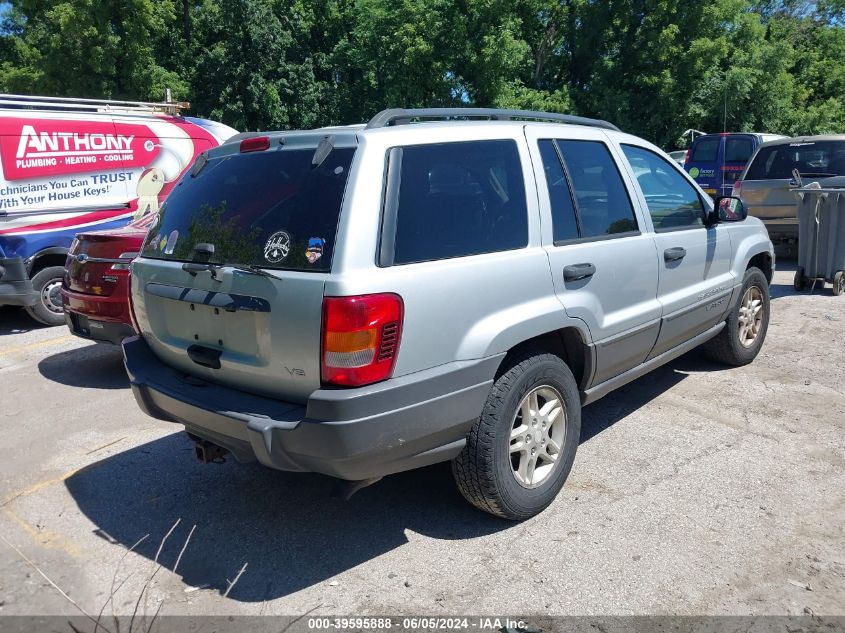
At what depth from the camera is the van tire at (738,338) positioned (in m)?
5.57

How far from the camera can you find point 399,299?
281 cm

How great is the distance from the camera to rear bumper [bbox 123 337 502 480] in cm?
273

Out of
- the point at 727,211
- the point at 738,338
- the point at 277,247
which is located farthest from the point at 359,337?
the point at 738,338

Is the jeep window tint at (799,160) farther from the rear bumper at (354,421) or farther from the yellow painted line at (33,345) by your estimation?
the yellow painted line at (33,345)

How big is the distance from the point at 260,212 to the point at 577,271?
5.23ft

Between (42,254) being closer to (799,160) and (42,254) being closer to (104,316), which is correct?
(104,316)

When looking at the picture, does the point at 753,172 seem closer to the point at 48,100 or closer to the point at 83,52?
the point at 48,100

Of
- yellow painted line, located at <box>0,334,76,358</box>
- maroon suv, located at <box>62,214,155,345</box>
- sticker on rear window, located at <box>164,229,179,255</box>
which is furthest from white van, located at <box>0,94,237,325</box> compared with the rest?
sticker on rear window, located at <box>164,229,179,255</box>

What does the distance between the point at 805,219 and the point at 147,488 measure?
7.77 m

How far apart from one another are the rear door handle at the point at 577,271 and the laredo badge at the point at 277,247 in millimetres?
1404

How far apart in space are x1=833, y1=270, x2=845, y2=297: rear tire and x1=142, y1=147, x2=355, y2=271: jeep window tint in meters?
7.45

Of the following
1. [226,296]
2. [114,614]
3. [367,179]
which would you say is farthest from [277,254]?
[114,614]

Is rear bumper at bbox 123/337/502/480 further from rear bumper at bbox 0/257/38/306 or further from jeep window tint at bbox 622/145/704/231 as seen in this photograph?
rear bumper at bbox 0/257/38/306

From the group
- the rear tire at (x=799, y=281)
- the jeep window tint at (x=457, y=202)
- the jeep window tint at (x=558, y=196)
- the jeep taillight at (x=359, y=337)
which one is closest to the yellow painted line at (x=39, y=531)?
the jeep taillight at (x=359, y=337)
